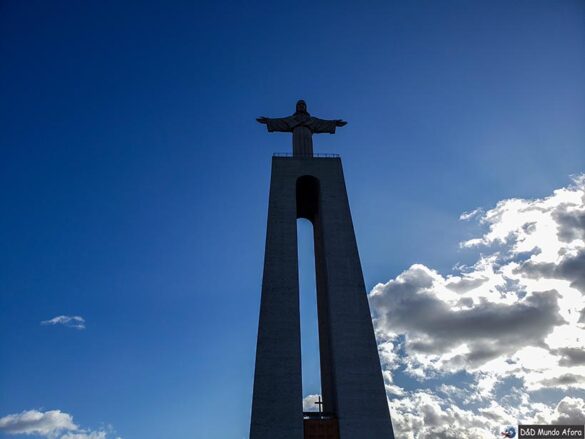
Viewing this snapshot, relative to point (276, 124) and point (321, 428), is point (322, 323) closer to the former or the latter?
point (321, 428)

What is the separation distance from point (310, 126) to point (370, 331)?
12.6 meters

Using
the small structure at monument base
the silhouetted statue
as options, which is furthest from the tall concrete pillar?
the silhouetted statue

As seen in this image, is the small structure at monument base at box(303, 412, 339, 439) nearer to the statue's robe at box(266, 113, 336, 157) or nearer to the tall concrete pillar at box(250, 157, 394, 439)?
the tall concrete pillar at box(250, 157, 394, 439)

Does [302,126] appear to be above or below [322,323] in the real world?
above

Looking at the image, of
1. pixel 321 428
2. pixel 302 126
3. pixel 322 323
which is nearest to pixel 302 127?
pixel 302 126

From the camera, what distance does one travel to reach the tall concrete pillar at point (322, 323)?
17.8 meters

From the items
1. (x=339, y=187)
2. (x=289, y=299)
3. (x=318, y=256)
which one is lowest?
(x=289, y=299)

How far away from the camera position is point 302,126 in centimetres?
2684

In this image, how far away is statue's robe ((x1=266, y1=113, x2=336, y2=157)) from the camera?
26141 mm

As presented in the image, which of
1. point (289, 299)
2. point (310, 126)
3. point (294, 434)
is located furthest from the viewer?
point (310, 126)

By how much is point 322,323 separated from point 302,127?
442 inches

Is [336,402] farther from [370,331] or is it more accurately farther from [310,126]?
[310,126]

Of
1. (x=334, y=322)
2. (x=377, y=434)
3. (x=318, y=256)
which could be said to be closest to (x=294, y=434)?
(x=377, y=434)

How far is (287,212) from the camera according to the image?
22734mm
